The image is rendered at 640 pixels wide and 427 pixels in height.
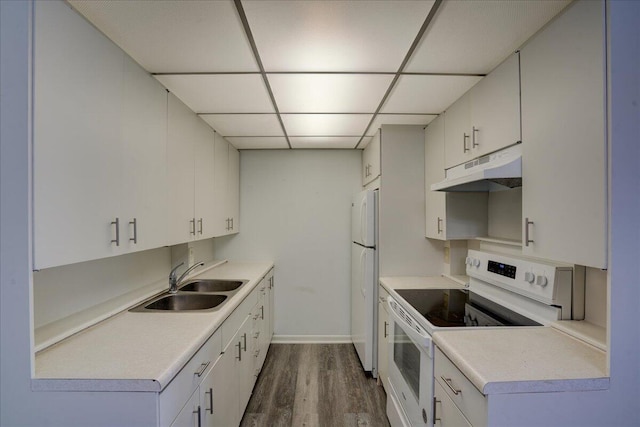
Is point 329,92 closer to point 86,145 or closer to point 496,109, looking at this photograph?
point 496,109

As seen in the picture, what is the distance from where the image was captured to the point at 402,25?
1248 mm

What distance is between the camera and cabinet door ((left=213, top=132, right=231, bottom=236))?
2.75 metres

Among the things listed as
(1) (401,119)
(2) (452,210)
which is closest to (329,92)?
(1) (401,119)

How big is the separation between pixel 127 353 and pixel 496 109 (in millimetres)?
2068

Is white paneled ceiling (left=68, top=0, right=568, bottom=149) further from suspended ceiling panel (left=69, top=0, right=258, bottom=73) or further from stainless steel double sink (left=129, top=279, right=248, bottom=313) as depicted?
stainless steel double sink (left=129, top=279, right=248, bottom=313)

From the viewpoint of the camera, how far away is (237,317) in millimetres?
2008

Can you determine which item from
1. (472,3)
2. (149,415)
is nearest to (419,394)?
Result: (149,415)

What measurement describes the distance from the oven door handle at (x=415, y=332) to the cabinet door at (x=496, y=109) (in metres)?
1.04

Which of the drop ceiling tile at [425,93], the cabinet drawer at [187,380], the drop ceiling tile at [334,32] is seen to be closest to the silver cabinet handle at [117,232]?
the cabinet drawer at [187,380]

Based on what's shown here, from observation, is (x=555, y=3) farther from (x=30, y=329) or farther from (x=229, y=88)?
(x=30, y=329)

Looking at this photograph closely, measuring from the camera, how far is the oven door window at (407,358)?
165 cm

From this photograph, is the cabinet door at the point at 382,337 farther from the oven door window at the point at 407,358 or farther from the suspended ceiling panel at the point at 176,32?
the suspended ceiling panel at the point at 176,32

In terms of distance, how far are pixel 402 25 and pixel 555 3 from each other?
0.56 meters

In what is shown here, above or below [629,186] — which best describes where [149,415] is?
below
